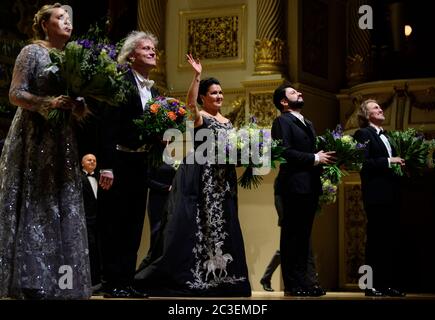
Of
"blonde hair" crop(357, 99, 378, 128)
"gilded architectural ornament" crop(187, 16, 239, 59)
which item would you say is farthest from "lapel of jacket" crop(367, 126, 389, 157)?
"gilded architectural ornament" crop(187, 16, 239, 59)

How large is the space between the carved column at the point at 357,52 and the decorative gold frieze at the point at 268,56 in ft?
3.82

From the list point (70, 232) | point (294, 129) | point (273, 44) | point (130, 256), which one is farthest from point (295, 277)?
point (273, 44)

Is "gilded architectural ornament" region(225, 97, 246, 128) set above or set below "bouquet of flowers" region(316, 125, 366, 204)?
above

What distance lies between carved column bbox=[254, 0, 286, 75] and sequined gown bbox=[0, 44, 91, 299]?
4.74 metres

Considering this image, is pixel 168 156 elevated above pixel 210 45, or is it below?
below

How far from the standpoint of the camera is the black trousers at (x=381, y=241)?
623cm

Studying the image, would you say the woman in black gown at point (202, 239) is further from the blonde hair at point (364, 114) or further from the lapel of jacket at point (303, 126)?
the blonde hair at point (364, 114)

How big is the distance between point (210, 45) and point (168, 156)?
4415 millimetres

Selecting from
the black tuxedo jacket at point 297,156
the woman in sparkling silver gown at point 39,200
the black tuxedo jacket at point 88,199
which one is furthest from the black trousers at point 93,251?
the woman in sparkling silver gown at point 39,200

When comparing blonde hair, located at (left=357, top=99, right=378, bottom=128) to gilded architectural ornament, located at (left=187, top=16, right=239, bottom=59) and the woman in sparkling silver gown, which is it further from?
gilded architectural ornament, located at (left=187, top=16, right=239, bottom=59)

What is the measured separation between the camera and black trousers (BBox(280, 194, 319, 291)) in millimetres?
5969
